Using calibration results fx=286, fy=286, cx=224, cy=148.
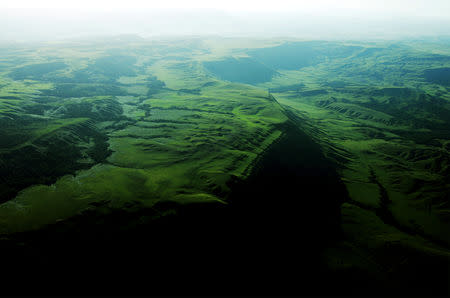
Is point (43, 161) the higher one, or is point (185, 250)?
point (43, 161)

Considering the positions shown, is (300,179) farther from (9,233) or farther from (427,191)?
(9,233)

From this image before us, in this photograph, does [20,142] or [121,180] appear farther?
[20,142]

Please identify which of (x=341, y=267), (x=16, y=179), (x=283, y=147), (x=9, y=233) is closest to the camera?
(x=9, y=233)

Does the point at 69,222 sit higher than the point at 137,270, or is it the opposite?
the point at 69,222

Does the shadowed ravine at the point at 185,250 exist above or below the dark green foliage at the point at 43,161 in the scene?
below

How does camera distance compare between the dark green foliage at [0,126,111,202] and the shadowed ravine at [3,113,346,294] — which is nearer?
the shadowed ravine at [3,113,346,294]

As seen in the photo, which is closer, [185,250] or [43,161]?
[185,250]

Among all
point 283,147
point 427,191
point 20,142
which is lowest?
point 427,191

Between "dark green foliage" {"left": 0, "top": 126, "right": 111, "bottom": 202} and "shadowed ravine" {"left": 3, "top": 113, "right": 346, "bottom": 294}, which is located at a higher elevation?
"dark green foliage" {"left": 0, "top": 126, "right": 111, "bottom": 202}

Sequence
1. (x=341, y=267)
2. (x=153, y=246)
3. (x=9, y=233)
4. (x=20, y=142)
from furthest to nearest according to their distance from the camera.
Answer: (x=20, y=142)
(x=341, y=267)
(x=153, y=246)
(x=9, y=233)

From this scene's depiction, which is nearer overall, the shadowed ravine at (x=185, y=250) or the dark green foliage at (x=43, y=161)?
the shadowed ravine at (x=185, y=250)

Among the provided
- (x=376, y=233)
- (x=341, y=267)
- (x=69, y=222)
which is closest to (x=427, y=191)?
(x=376, y=233)
